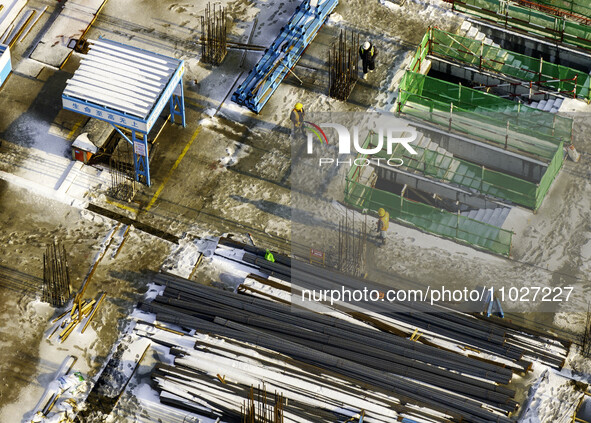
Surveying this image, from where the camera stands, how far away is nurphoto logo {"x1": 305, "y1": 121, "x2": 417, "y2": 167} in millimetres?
53375

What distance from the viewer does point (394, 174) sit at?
53.9 metres

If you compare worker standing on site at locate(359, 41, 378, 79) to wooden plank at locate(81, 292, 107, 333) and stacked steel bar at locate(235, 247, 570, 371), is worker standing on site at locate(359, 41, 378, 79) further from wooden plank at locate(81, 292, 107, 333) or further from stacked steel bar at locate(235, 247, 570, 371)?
wooden plank at locate(81, 292, 107, 333)

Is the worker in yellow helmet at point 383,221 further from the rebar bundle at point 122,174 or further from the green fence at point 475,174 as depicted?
the rebar bundle at point 122,174

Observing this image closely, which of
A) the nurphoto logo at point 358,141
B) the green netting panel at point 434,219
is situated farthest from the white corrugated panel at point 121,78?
the green netting panel at point 434,219

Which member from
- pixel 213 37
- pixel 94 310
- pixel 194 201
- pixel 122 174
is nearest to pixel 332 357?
pixel 94 310

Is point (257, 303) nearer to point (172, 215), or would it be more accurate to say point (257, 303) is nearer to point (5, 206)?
point (172, 215)

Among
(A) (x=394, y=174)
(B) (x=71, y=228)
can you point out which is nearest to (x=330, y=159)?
(A) (x=394, y=174)

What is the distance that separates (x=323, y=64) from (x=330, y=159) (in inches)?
206

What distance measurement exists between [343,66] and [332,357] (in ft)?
47.3

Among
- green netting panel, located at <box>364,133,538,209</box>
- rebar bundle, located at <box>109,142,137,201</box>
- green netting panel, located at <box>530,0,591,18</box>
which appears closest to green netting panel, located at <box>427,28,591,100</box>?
green netting panel, located at <box>530,0,591,18</box>

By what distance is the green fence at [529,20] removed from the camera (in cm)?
5722

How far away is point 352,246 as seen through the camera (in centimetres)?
5069

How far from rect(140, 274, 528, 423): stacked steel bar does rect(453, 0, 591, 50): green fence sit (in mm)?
17084

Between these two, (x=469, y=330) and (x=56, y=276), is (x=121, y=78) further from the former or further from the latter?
(x=469, y=330)
